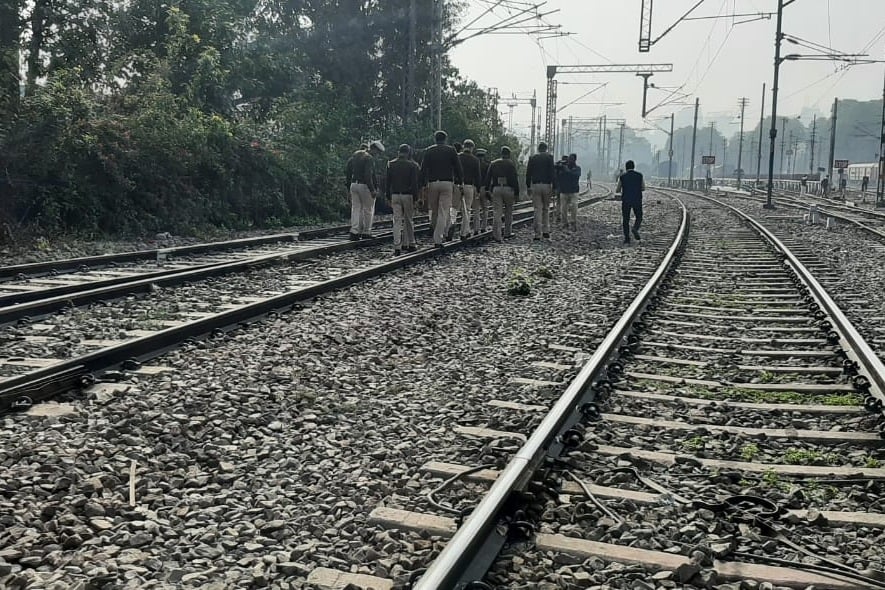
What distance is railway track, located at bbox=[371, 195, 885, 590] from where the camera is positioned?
131 inches

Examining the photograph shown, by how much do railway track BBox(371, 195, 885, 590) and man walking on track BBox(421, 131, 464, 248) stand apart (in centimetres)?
837

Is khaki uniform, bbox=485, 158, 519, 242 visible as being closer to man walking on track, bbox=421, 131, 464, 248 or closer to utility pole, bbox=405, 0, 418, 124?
man walking on track, bbox=421, 131, 464, 248

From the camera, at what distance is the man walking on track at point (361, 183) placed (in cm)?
1655

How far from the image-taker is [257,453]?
463 centimetres

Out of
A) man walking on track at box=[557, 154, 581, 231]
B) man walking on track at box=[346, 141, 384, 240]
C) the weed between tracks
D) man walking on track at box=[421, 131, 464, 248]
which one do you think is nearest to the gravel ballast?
the weed between tracks

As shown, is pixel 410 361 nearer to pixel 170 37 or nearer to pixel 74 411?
pixel 74 411

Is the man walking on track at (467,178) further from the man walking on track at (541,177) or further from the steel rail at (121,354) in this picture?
the steel rail at (121,354)

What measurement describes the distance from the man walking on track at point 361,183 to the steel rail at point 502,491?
35.1 ft

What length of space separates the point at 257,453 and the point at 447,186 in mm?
11586

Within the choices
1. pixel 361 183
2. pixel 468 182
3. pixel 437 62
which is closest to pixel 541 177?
pixel 468 182

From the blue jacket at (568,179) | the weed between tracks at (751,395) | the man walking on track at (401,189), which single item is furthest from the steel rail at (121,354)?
the blue jacket at (568,179)

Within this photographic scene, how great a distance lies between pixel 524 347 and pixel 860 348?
9.04 ft

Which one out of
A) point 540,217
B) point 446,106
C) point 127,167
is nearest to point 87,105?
point 127,167

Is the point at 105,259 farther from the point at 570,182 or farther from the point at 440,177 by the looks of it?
the point at 570,182
